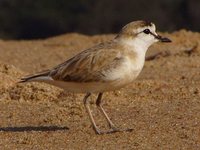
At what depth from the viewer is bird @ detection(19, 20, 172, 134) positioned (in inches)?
363

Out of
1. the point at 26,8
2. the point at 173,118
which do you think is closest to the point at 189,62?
the point at 173,118

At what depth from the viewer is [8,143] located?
913 centimetres

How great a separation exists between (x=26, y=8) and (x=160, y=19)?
4.53 m

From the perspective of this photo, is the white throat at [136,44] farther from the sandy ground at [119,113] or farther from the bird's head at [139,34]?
the sandy ground at [119,113]

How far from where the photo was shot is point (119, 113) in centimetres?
1055

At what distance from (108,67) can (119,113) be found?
1.45 meters

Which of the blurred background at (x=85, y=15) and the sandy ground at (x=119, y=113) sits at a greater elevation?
the blurred background at (x=85, y=15)

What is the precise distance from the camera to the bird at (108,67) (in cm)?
921

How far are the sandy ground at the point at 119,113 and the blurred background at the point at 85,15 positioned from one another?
32.7 feet

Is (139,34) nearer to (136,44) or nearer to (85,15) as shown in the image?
(136,44)

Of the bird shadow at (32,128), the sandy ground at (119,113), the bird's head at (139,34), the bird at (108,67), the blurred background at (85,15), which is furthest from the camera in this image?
the blurred background at (85,15)

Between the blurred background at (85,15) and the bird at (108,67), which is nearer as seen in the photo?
the bird at (108,67)

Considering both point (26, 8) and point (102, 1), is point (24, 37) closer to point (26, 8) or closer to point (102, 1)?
point (26, 8)

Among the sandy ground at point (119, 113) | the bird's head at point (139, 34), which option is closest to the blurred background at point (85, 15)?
the sandy ground at point (119, 113)
